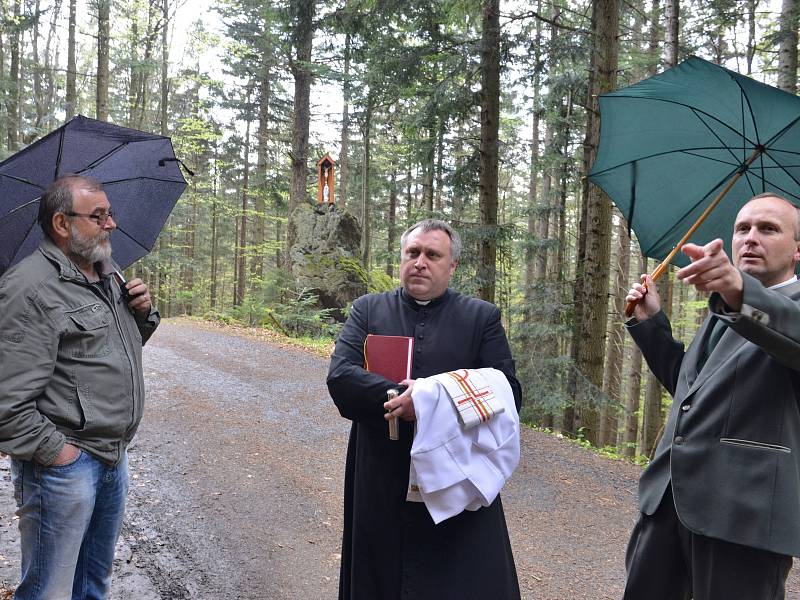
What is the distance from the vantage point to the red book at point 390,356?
252 cm

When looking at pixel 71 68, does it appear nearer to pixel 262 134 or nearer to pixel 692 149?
pixel 262 134

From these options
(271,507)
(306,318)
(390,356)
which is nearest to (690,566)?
(390,356)

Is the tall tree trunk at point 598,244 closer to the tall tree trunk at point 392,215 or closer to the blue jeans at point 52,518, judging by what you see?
the blue jeans at point 52,518

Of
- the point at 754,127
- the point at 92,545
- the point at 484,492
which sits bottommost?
the point at 92,545

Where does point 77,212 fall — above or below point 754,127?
below

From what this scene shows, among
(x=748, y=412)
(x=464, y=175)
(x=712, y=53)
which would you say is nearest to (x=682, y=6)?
(x=712, y=53)

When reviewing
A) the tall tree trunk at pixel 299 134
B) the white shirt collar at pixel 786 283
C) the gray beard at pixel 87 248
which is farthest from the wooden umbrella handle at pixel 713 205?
the tall tree trunk at pixel 299 134

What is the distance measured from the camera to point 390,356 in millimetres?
2543

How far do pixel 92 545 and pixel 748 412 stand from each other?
3.04 m

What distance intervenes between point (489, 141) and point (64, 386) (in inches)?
317

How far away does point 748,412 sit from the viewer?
1949 millimetres

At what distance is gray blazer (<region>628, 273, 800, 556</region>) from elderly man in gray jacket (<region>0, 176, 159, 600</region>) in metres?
2.46

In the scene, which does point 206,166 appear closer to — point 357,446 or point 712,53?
point 712,53

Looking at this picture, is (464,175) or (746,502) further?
(464,175)
